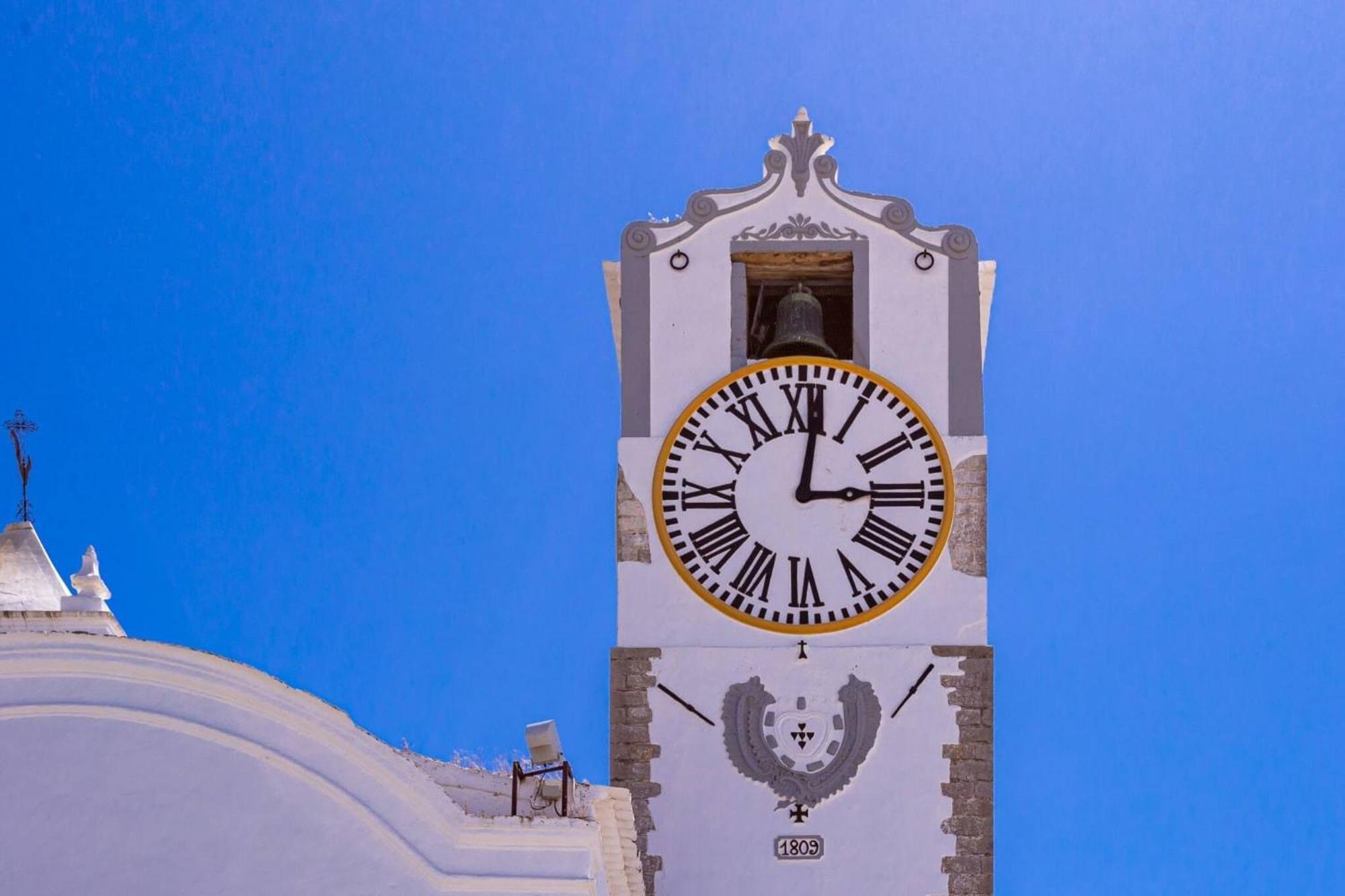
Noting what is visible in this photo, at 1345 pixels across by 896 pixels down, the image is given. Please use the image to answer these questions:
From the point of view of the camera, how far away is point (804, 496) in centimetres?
2798

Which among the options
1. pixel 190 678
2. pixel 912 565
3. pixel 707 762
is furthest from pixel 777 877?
pixel 190 678

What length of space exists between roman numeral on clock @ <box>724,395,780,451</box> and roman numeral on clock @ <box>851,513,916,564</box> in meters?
1.21

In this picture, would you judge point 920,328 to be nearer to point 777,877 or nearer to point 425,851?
point 777,877

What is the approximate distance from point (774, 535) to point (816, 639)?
105 centimetres

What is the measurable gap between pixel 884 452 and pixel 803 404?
896 mm

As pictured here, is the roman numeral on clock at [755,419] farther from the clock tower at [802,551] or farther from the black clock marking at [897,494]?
the black clock marking at [897,494]

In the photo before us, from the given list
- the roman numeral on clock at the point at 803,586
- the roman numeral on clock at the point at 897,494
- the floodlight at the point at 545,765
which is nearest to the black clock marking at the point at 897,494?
the roman numeral on clock at the point at 897,494

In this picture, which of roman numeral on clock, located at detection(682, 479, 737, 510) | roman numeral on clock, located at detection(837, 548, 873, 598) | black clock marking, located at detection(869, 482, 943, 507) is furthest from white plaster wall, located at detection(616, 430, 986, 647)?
black clock marking, located at detection(869, 482, 943, 507)

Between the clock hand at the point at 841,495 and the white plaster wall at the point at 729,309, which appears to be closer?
the clock hand at the point at 841,495

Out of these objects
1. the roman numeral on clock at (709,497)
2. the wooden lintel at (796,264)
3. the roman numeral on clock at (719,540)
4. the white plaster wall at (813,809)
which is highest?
the wooden lintel at (796,264)

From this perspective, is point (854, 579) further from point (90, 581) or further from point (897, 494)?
point (90, 581)

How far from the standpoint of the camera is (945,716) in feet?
90.4

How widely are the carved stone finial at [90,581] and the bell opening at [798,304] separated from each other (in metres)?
7.89

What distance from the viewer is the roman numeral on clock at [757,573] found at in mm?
27969
